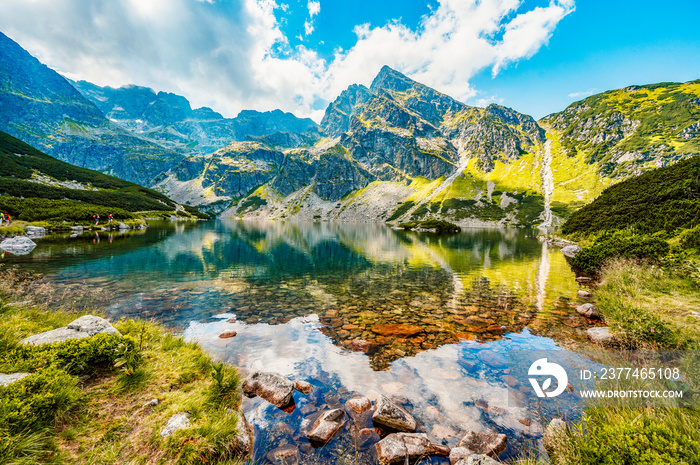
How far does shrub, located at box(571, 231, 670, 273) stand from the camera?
2047 cm

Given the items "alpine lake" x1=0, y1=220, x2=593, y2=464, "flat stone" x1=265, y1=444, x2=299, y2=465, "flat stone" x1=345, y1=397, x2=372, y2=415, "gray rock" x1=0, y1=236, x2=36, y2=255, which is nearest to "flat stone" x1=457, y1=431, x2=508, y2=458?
"alpine lake" x1=0, y1=220, x2=593, y2=464

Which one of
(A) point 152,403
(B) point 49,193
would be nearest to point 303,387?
(A) point 152,403

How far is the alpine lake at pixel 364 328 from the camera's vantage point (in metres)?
8.06

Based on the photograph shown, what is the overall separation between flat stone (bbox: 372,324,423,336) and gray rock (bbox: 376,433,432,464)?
742 cm

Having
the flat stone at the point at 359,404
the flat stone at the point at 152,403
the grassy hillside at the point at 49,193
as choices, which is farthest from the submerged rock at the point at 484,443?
the grassy hillside at the point at 49,193

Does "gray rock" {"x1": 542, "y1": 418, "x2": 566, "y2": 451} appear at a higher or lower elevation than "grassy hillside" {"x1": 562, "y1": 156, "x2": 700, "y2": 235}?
lower

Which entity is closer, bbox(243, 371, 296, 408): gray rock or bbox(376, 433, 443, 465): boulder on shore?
bbox(376, 433, 443, 465): boulder on shore

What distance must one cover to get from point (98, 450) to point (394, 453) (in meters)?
6.45

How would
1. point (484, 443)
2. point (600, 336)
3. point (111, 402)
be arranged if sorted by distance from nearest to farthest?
point (111, 402)
point (484, 443)
point (600, 336)

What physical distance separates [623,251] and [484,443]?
2531 centimetres

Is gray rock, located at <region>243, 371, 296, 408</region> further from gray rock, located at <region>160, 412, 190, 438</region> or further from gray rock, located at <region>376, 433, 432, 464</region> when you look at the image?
gray rock, located at <region>376, 433, 432, 464</region>

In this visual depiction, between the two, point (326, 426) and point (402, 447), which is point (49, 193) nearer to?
point (326, 426)

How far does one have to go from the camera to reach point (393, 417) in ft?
25.5

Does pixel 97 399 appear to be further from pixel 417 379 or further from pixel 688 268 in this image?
pixel 688 268
